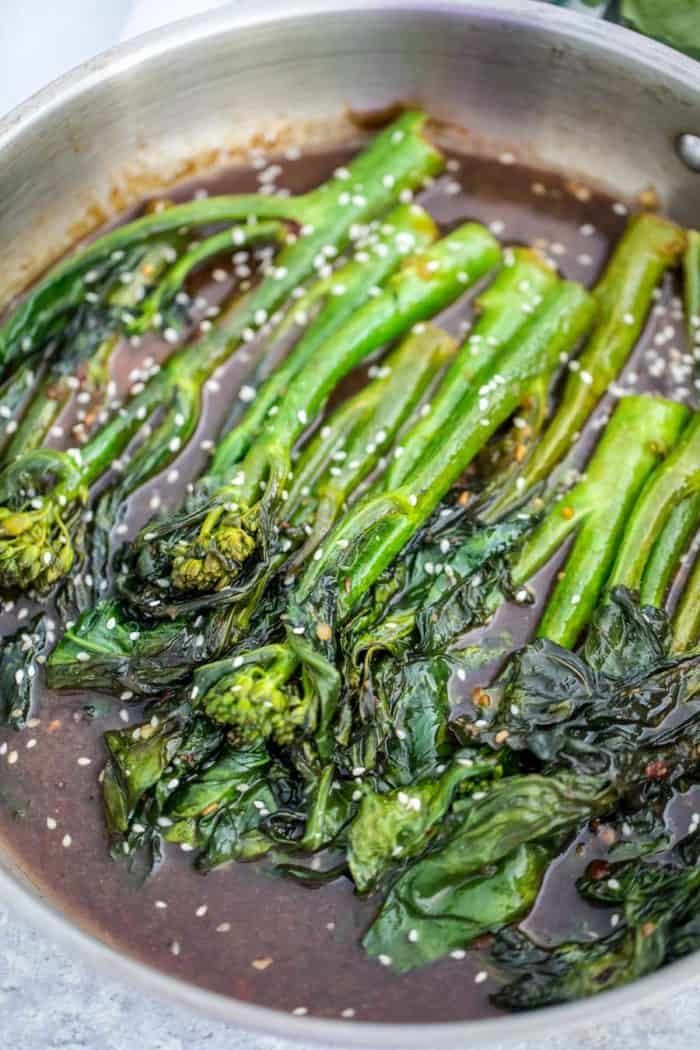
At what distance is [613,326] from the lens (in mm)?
3863

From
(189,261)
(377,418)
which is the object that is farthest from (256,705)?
(189,261)

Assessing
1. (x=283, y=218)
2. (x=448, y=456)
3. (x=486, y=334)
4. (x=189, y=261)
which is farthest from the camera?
(x=283, y=218)

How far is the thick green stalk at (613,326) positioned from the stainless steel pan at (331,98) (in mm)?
228

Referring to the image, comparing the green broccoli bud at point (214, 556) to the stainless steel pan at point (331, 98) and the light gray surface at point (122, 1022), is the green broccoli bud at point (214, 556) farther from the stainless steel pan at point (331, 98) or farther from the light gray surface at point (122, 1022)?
the stainless steel pan at point (331, 98)

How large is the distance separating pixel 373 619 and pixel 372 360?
99 cm

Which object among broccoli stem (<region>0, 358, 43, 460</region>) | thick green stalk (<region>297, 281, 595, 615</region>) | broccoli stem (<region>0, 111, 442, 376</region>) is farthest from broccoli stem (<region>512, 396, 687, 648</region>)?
broccoli stem (<region>0, 358, 43, 460</region>)

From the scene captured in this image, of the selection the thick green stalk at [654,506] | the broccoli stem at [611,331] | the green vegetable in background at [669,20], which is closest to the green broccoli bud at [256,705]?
the broccoli stem at [611,331]

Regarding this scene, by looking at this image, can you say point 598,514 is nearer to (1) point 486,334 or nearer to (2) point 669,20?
(1) point 486,334

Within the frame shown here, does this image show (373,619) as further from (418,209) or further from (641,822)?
(418,209)

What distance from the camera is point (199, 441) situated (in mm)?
3721

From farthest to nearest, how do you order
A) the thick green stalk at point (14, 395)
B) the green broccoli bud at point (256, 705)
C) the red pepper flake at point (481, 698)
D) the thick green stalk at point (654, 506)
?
the thick green stalk at point (14, 395) → the thick green stalk at point (654, 506) → the red pepper flake at point (481, 698) → the green broccoli bud at point (256, 705)

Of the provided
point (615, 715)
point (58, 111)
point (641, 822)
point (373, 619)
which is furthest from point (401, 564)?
point (58, 111)

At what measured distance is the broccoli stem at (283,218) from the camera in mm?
3873

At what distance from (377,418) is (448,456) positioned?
272 millimetres
